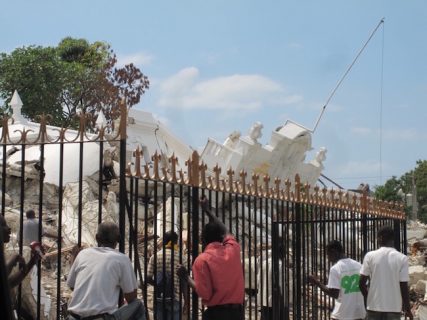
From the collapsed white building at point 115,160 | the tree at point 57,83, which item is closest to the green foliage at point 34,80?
the tree at point 57,83

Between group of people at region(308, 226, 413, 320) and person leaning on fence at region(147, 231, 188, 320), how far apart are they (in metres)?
1.68

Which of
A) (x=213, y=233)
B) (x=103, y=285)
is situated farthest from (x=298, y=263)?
(x=103, y=285)

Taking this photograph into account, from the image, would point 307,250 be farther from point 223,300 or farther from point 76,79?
point 76,79

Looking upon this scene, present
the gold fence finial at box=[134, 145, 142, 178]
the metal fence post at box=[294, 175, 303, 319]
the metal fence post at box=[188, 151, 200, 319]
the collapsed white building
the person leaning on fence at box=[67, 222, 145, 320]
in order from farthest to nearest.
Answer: the collapsed white building < the metal fence post at box=[294, 175, 303, 319] < the metal fence post at box=[188, 151, 200, 319] < the gold fence finial at box=[134, 145, 142, 178] < the person leaning on fence at box=[67, 222, 145, 320]

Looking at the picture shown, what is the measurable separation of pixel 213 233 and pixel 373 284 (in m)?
2.10

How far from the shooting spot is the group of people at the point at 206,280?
492 centimetres

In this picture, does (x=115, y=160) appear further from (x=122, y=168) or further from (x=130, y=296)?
(x=130, y=296)

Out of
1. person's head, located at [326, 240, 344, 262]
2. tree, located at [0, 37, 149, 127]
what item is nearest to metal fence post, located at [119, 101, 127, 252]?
person's head, located at [326, 240, 344, 262]

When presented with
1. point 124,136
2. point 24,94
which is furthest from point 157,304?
point 24,94

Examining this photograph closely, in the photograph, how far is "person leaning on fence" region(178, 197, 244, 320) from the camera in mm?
6008

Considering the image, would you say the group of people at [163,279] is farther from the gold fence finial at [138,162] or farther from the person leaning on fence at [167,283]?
the gold fence finial at [138,162]

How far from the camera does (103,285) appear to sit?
4914 mm

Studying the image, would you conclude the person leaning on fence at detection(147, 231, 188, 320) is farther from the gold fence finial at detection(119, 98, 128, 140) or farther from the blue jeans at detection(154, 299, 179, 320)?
the gold fence finial at detection(119, 98, 128, 140)

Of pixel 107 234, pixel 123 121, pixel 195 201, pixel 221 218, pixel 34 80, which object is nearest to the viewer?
pixel 107 234
